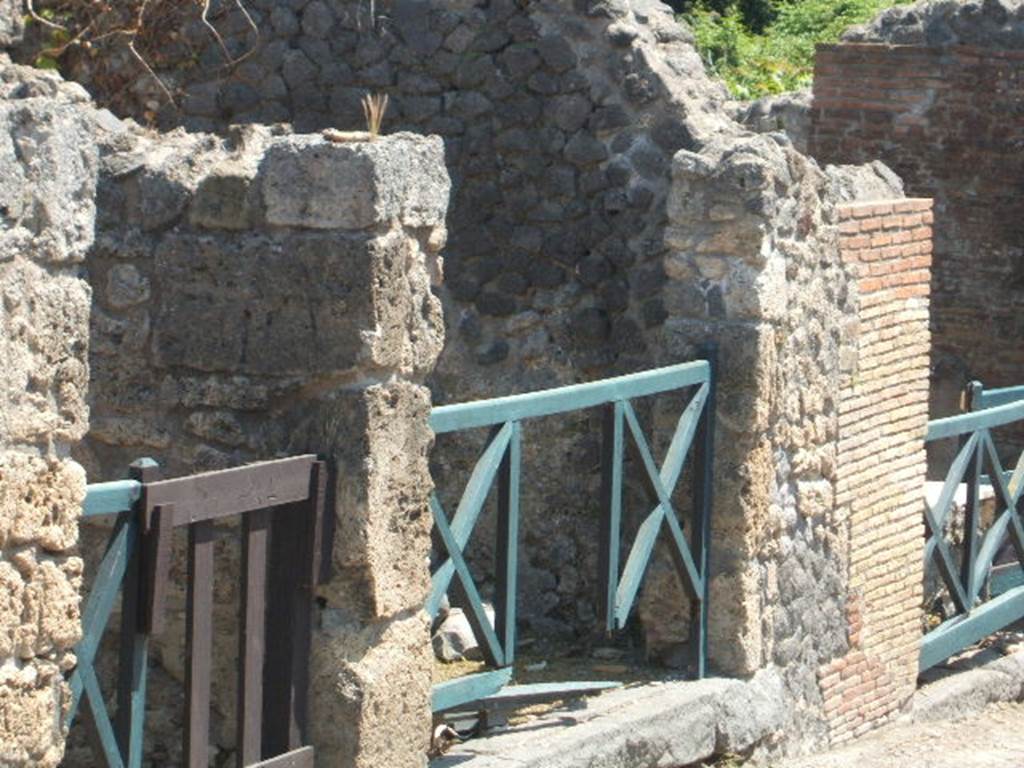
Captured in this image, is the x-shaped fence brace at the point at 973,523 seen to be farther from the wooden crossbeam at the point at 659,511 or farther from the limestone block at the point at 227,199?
the limestone block at the point at 227,199

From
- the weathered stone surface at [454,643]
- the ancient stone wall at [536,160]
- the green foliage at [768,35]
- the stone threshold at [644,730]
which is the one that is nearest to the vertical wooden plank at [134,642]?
the stone threshold at [644,730]

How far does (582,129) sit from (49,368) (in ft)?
13.8

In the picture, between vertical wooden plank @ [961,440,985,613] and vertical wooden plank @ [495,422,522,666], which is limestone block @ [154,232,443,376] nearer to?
vertical wooden plank @ [495,422,522,666]

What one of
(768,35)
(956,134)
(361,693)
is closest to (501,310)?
(361,693)

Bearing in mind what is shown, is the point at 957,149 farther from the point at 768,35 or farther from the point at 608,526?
the point at 768,35

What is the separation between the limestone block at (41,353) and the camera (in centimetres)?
419

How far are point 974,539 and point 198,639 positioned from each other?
4.91 metres

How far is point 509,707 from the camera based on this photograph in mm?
6953

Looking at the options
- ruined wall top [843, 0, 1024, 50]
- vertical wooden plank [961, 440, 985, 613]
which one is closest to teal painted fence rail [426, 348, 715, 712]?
vertical wooden plank [961, 440, 985, 613]

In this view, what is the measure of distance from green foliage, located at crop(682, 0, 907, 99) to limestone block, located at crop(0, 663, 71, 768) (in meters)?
14.3

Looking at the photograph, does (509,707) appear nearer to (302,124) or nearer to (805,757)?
(805,757)

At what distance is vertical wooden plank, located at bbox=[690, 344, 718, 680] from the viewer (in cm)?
746

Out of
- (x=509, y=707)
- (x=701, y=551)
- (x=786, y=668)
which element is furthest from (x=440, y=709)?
(x=786, y=668)

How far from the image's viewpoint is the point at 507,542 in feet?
21.0
